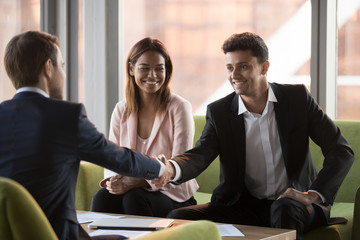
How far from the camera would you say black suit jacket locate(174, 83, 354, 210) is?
288cm

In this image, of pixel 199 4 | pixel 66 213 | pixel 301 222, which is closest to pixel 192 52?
pixel 199 4

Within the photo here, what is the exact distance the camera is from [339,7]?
4.04 meters

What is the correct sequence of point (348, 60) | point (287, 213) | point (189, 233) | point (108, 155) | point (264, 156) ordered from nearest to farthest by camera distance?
point (189, 233)
point (108, 155)
point (287, 213)
point (264, 156)
point (348, 60)

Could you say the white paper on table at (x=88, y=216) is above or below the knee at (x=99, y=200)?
above

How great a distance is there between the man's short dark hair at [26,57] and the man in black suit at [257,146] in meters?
1.08

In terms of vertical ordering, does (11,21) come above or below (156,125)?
above

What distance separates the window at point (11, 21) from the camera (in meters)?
4.74

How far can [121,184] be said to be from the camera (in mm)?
3145

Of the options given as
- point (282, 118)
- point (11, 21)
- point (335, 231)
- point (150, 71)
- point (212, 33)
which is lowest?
point (335, 231)

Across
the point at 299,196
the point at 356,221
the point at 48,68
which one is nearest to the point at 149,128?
the point at 299,196

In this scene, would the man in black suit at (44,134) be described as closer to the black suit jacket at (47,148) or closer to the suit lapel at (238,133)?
the black suit jacket at (47,148)

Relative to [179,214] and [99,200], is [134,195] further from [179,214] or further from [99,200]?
[179,214]

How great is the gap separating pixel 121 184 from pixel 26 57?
136 centimetres

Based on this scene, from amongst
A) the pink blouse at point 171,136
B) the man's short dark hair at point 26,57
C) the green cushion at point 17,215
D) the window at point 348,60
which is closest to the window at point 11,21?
the pink blouse at point 171,136
